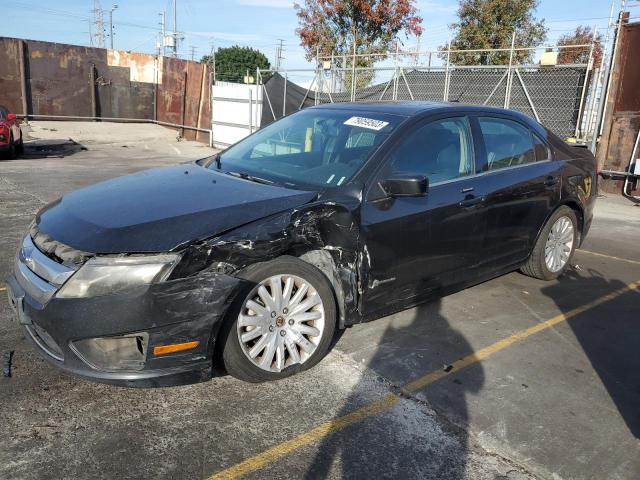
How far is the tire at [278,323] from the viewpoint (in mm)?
2990

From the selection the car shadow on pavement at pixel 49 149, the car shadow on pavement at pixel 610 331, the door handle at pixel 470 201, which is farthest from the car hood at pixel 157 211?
the car shadow on pavement at pixel 49 149

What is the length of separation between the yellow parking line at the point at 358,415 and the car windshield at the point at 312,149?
1.37 meters

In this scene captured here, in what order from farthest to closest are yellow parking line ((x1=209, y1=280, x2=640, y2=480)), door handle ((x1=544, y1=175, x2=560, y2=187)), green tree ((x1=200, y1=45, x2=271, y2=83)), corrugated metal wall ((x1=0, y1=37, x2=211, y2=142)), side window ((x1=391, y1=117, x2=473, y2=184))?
green tree ((x1=200, y1=45, x2=271, y2=83)) → corrugated metal wall ((x1=0, y1=37, x2=211, y2=142)) → door handle ((x1=544, y1=175, x2=560, y2=187)) → side window ((x1=391, y1=117, x2=473, y2=184)) → yellow parking line ((x1=209, y1=280, x2=640, y2=480))

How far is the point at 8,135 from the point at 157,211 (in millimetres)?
12393

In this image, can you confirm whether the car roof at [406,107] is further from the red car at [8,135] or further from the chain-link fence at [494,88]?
the red car at [8,135]

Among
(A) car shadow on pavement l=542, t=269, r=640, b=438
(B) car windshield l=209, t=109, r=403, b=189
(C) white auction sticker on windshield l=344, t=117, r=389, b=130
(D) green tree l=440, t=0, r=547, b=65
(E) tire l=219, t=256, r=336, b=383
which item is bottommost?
(A) car shadow on pavement l=542, t=269, r=640, b=438

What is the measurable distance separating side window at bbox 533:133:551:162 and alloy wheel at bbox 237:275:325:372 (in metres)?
2.85

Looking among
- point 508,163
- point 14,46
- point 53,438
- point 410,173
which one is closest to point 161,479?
point 53,438

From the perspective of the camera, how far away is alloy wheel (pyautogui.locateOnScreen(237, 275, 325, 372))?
3045mm

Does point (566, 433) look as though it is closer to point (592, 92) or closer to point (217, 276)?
point (217, 276)

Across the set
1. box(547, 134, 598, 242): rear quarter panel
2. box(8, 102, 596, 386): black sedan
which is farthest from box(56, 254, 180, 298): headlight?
box(547, 134, 598, 242): rear quarter panel

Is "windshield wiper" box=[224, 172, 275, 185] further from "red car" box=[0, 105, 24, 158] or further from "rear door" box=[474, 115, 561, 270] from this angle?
"red car" box=[0, 105, 24, 158]

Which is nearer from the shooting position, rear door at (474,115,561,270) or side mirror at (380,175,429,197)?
side mirror at (380,175,429,197)

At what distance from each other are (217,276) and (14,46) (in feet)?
70.6
